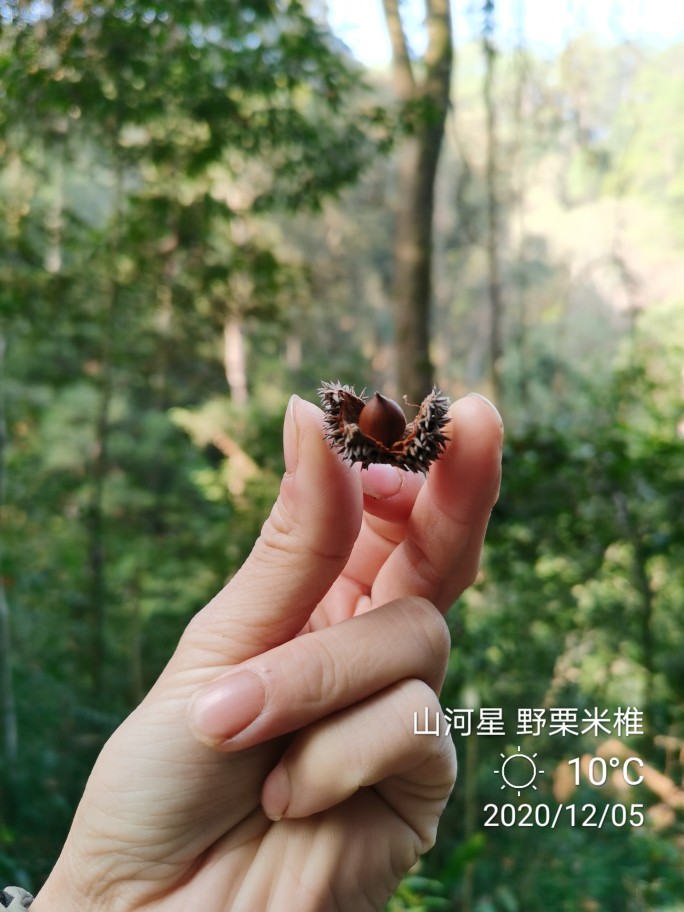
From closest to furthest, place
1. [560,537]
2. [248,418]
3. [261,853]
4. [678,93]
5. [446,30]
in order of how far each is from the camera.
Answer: [261,853] < [560,537] < [446,30] < [248,418] < [678,93]

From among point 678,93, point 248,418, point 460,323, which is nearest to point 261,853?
point 248,418

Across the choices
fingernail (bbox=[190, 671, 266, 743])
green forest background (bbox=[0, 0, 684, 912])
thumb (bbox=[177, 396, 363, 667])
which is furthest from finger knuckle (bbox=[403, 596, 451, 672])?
green forest background (bbox=[0, 0, 684, 912])

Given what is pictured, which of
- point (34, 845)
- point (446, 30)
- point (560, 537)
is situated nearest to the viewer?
point (34, 845)

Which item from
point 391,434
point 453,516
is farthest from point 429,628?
point 391,434

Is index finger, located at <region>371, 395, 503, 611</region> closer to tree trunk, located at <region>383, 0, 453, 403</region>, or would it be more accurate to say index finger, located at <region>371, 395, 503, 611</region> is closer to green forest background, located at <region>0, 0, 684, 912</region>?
green forest background, located at <region>0, 0, 684, 912</region>

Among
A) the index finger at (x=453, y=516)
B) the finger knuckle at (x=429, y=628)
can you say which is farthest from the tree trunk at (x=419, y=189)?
the finger knuckle at (x=429, y=628)

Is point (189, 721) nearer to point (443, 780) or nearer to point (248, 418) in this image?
point (443, 780)

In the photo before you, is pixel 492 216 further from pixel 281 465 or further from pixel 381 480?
pixel 381 480
